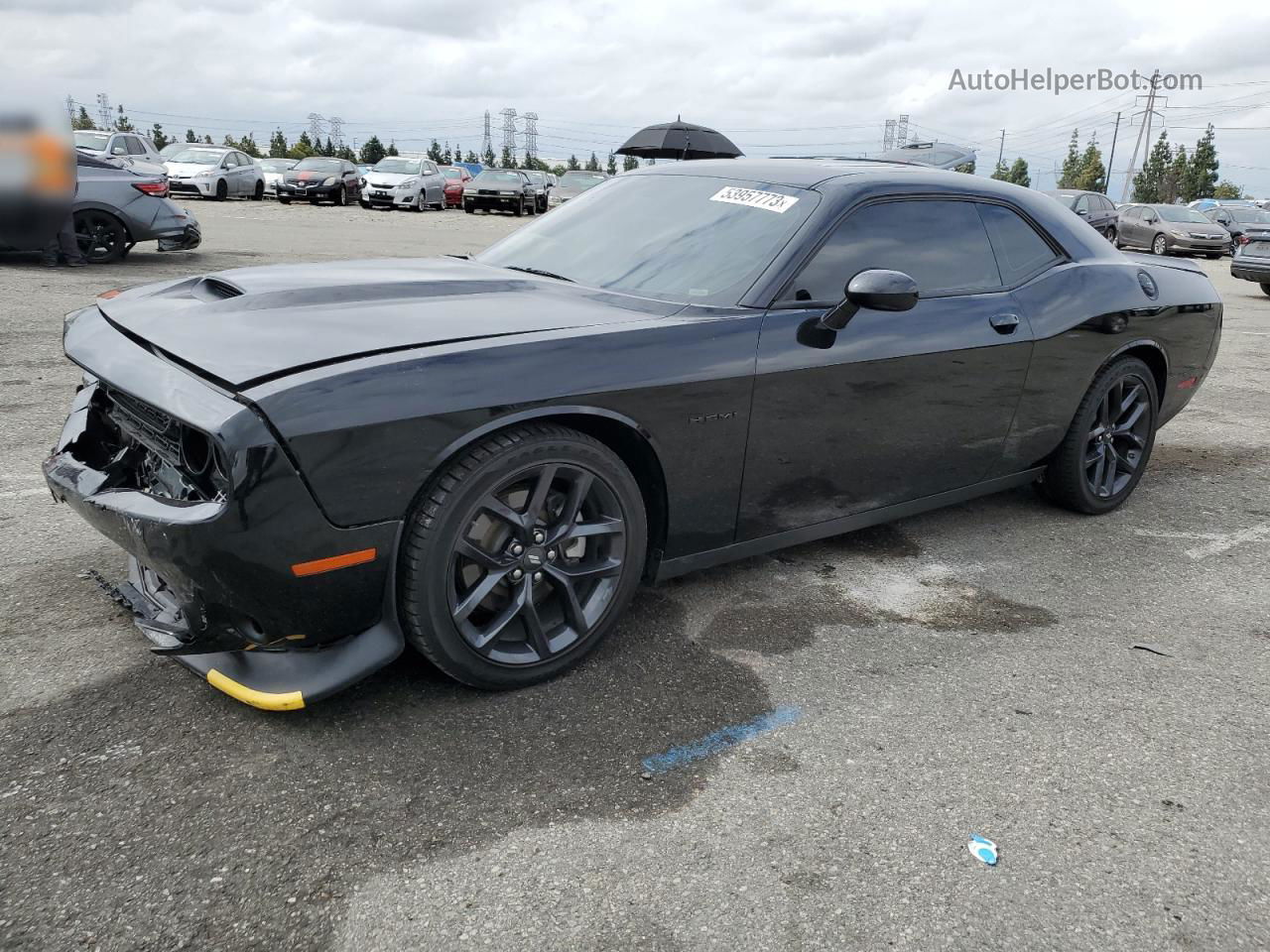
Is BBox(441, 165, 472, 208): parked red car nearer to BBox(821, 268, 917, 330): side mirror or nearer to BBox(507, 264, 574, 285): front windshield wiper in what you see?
BBox(507, 264, 574, 285): front windshield wiper

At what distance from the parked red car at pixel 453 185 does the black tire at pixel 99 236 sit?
62.7 feet

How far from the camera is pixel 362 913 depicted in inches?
78.5

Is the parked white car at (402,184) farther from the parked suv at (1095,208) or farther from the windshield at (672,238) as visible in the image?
the windshield at (672,238)

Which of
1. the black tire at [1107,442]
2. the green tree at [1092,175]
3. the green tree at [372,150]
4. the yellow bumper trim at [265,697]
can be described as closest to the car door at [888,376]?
the black tire at [1107,442]

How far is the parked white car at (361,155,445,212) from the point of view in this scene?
25.8 metres

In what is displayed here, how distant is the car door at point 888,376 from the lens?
322 cm

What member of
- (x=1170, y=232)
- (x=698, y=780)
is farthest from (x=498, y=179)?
(x=698, y=780)

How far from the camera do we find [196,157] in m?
23.2

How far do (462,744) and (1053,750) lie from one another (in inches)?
61.3

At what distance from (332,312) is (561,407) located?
72cm

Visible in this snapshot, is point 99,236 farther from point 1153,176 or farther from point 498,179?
point 1153,176

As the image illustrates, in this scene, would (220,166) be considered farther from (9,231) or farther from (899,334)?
(899,334)

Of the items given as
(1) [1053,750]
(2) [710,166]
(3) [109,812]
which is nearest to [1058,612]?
(1) [1053,750]

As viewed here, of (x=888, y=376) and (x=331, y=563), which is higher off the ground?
(x=888, y=376)
